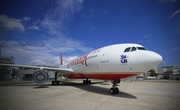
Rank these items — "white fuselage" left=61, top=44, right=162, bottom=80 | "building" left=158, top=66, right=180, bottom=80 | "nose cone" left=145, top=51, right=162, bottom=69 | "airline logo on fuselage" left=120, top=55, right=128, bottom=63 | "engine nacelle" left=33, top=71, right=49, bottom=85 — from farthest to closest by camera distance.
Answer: "building" left=158, top=66, right=180, bottom=80, "engine nacelle" left=33, top=71, right=49, bottom=85, "airline logo on fuselage" left=120, top=55, right=128, bottom=63, "white fuselage" left=61, top=44, right=162, bottom=80, "nose cone" left=145, top=51, right=162, bottom=69

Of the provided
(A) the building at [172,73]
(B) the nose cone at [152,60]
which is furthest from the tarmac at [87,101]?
(A) the building at [172,73]

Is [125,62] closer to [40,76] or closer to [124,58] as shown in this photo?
[124,58]

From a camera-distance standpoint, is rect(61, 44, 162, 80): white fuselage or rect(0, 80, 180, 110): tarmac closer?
rect(0, 80, 180, 110): tarmac

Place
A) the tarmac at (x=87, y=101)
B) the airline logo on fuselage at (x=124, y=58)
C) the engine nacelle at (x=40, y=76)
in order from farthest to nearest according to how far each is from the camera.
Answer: the engine nacelle at (x=40, y=76)
the airline logo on fuselage at (x=124, y=58)
the tarmac at (x=87, y=101)

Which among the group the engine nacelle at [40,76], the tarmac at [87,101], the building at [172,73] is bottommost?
the building at [172,73]

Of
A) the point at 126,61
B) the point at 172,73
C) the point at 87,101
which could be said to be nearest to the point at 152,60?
the point at 126,61

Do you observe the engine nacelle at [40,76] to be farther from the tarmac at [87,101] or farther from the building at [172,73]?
the building at [172,73]

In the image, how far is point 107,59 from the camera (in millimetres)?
7926

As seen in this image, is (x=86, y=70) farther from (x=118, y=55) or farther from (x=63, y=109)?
(x=63, y=109)

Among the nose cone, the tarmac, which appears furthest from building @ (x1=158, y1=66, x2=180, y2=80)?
the nose cone

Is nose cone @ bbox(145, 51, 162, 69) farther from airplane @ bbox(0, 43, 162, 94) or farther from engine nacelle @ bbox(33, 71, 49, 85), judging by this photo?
engine nacelle @ bbox(33, 71, 49, 85)

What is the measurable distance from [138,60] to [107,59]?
2388 mm

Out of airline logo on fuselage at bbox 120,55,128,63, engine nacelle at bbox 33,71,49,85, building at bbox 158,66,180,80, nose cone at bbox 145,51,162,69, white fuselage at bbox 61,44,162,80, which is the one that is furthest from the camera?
building at bbox 158,66,180,80

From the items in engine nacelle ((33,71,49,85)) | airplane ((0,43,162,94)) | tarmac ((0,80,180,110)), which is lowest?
tarmac ((0,80,180,110))
